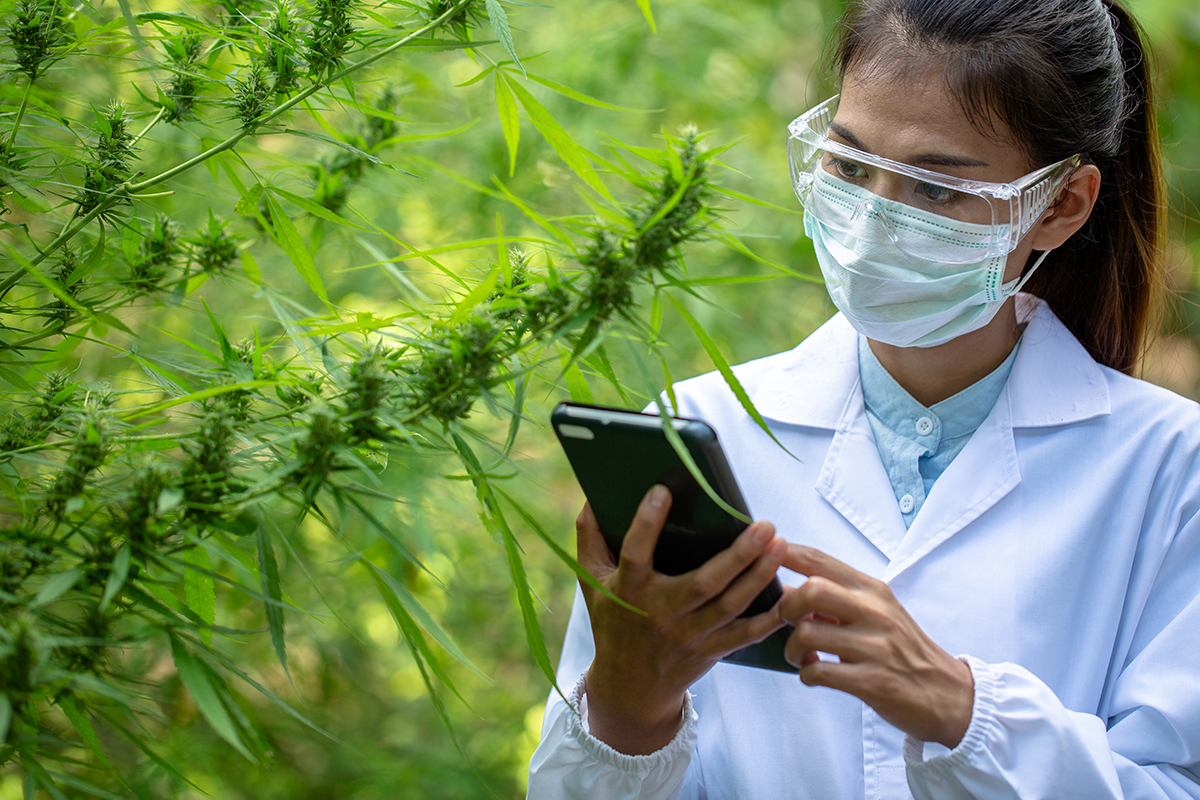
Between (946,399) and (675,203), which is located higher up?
(675,203)

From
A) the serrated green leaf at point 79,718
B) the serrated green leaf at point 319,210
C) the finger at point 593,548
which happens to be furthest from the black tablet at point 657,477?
the serrated green leaf at point 79,718

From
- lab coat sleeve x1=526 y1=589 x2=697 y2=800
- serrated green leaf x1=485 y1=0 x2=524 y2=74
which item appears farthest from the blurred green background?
serrated green leaf x1=485 y1=0 x2=524 y2=74

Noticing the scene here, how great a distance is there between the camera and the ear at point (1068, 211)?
1000mm

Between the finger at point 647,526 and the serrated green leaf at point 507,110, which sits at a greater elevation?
the serrated green leaf at point 507,110

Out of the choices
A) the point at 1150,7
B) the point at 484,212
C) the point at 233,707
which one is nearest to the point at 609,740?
the point at 233,707

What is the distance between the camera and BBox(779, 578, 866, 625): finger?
0.70m

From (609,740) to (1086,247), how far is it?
0.86 metres

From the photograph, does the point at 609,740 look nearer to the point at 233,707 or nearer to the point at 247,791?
the point at 233,707

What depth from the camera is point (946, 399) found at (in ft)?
3.51

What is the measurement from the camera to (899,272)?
3.10 ft

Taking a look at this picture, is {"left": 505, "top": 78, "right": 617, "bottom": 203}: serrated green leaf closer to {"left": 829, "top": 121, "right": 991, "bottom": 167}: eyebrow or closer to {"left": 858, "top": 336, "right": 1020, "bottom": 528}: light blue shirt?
{"left": 829, "top": 121, "right": 991, "bottom": 167}: eyebrow

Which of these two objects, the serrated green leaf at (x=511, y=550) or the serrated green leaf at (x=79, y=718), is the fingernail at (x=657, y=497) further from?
the serrated green leaf at (x=79, y=718)

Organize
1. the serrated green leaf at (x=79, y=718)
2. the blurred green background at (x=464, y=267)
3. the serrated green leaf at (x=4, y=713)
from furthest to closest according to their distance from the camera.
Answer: the blurred green background at (x=464, y=267)
the serrated green leaf at (x=79, y=718)
the serrated green leaf at (x=4, y=713)

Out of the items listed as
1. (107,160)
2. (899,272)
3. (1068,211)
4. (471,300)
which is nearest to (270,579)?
(471,300)
